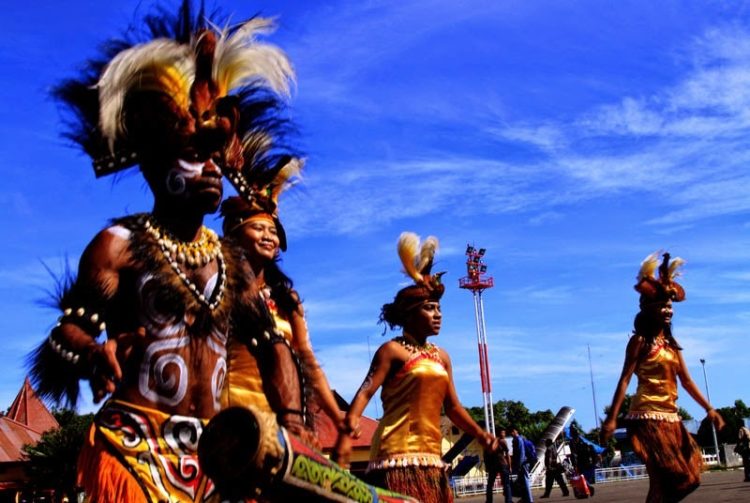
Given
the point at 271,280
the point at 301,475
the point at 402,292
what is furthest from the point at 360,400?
the point at 301,475

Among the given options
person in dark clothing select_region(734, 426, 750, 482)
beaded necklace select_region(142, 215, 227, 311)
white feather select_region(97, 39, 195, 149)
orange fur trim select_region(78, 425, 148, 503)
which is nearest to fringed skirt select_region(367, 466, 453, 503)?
beaded necklace select_region(142, 215, 227, 311)

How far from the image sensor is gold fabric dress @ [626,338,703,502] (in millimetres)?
8297

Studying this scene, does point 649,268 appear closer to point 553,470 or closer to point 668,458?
point 668,458

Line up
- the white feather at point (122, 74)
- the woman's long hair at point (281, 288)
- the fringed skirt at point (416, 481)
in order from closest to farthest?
the white feather at point (122, 74) < the woman's long hair at point (281, 288) < the fringed skirt at point (416, 481)

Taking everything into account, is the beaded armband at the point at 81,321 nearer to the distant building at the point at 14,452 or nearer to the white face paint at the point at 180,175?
the white face paint at the point at 180,175

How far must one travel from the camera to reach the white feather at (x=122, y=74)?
11.7ft

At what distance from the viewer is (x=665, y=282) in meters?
9.07

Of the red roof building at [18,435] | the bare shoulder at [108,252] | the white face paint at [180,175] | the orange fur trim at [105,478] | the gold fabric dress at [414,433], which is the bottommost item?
the orange fur trim at [105,478]

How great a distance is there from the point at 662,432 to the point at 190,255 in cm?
609

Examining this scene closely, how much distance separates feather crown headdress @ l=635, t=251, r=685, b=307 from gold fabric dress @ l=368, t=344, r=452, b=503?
119 inches

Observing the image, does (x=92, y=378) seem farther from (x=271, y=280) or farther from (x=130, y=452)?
(x=271, y=280)

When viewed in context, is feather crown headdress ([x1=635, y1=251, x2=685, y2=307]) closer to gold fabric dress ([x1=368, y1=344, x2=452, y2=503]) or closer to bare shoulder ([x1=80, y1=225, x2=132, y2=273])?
gold fabric dress ([x1=368, y1=344, x2=452, y2=503])

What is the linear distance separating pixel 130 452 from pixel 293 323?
8.41 ft

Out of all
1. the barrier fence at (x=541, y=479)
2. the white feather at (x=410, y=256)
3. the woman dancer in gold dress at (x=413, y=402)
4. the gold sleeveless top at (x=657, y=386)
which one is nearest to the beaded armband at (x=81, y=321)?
the woman dancer in gold dress at (x=413, y=402)
